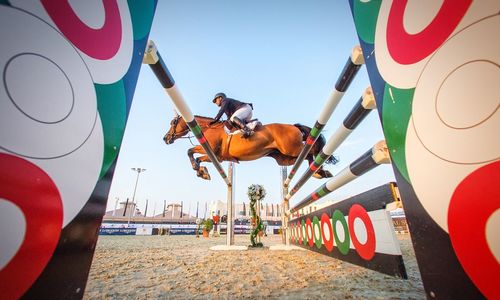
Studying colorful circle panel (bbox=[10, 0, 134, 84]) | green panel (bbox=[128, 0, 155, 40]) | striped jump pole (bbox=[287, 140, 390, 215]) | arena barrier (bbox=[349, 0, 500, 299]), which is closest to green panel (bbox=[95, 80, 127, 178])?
colorful circle panel (bbox=[10, 0, 134, 84])

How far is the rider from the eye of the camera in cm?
254

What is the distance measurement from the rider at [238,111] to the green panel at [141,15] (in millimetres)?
1900

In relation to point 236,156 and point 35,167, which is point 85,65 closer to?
point 35,167

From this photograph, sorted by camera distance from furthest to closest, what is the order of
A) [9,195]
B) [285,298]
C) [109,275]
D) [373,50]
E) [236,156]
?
[236,156], [109,275], [285,298], [373,50], [9,195]

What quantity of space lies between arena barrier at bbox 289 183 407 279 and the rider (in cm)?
132

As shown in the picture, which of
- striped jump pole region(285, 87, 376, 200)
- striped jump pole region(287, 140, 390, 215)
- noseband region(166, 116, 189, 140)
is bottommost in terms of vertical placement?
striped jump pole region(287, 140, 390, 215)

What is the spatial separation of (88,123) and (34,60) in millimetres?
116

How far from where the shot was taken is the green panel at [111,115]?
41cm

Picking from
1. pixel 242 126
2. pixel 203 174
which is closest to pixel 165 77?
pixel 242 126

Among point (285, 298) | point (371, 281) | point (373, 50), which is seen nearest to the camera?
point (373, 50)

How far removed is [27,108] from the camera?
0.28 metres

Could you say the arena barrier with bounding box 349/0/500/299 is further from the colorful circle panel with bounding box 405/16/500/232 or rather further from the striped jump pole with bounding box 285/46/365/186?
the striped jump pole with bounding box 285/46/365/186

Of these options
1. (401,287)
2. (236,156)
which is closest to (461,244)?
(401,287)

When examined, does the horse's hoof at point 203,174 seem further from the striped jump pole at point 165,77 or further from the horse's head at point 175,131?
the striped jump pole at point 165,77
